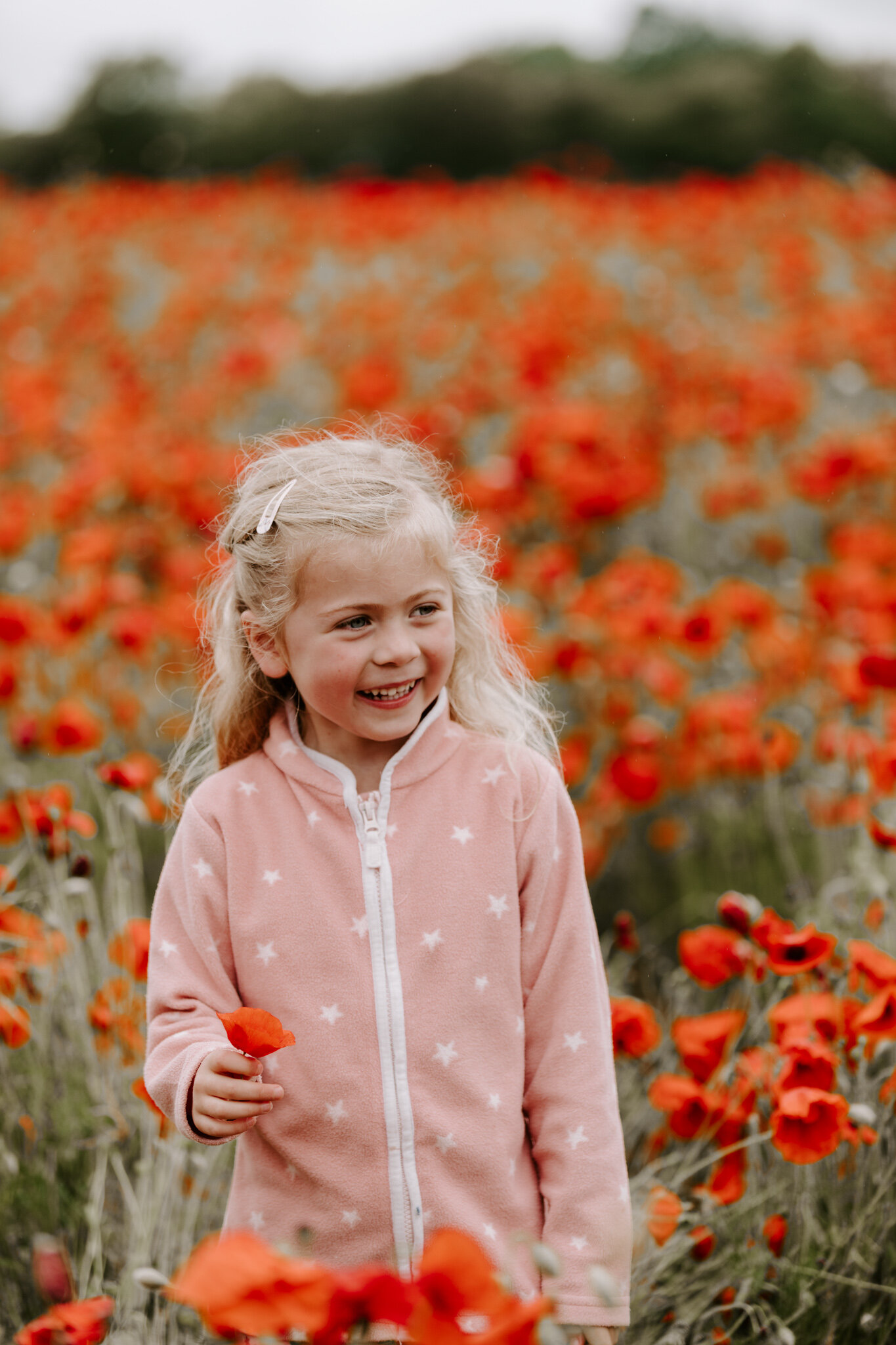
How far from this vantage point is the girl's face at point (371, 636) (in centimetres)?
120

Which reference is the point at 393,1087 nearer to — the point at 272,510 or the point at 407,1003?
the point at 407,1003

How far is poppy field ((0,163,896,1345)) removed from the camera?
4.80ft

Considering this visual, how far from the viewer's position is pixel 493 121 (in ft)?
41.7

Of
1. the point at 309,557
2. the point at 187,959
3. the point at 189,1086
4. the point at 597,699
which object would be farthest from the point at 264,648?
the point at 597,699

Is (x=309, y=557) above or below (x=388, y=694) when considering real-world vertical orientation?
above

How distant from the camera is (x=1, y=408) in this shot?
14.0 feet

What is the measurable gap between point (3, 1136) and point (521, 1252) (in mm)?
986

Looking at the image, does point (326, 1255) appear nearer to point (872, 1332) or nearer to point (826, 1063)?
point (826, 1063)

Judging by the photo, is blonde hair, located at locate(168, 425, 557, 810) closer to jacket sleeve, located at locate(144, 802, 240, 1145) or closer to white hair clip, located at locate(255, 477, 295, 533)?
white hair clip, located at locate(255, 477, 295, 533)

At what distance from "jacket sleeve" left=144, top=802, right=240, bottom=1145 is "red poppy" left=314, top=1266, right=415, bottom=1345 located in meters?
0.46

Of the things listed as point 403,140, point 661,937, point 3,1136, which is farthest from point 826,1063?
point 403,140

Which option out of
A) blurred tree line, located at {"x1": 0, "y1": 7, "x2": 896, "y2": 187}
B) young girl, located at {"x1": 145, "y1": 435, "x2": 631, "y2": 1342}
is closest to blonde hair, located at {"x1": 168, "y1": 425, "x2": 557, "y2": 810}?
young girl, located at {"x1": 145, "y1": 435, "x2": 631, "y2": 1342}

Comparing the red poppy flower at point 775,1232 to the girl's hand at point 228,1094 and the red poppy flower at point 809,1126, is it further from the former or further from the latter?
the girl's hand at point 228,1094

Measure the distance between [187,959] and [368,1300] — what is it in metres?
0.60
